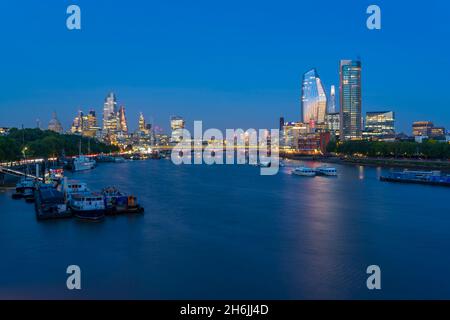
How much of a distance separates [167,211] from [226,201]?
10.3ft

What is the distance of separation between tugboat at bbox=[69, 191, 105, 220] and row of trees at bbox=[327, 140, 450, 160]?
30.8m

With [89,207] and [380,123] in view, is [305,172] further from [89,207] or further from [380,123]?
[380,123]

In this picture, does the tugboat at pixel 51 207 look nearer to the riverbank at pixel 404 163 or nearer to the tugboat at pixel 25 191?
the tugboat at pixel 25 191

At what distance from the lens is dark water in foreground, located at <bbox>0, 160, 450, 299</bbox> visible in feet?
23.9

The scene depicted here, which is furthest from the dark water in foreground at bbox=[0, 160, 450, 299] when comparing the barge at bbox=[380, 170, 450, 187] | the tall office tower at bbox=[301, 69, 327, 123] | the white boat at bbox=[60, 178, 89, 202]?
the tall office tower at bbox=[301, 69, 327, 123]

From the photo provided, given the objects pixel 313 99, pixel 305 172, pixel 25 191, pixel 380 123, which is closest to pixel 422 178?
pixel 305 172

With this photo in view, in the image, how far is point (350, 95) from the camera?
93.2m

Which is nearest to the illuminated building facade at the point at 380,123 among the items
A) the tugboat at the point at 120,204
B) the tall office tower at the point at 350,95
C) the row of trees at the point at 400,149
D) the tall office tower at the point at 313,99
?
the tall office tower at the point at 350,95

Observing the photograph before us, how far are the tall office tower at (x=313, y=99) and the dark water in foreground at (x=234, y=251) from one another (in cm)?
8375

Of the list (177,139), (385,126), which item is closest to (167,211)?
(385,126)

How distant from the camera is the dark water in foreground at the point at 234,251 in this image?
287 inches
